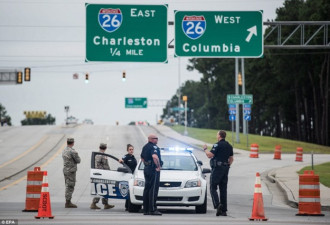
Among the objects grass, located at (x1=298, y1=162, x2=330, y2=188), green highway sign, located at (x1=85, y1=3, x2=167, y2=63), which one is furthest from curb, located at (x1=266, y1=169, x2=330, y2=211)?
green highway sign, located at (x1=85, y1=3, x2=167, y2=63)

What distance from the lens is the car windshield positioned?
Result: 20094mm

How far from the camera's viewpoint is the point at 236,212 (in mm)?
19906

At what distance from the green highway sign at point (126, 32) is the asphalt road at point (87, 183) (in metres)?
5.37

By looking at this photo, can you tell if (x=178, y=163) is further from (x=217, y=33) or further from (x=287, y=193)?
(x=217, y=33)

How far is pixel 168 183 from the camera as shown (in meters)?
19.0

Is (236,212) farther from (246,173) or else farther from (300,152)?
(300,152)

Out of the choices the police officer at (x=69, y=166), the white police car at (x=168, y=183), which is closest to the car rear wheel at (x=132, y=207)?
the white police car at (x=168, y=183)

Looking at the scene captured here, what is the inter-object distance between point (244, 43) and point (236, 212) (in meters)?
11.8

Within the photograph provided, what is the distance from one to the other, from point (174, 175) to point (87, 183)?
1417 cm

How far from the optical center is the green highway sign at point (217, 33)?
99.2 feet

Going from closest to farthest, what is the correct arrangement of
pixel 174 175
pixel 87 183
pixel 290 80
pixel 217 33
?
pixel 174 175
pixel 217 33
pixel 87 183
pixel 290 80

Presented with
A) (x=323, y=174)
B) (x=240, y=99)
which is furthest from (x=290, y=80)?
(x=323, y=174)

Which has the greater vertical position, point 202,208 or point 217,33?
point 217,33

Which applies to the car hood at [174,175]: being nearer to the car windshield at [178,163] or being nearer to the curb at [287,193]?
the car windshield at [178,163]
